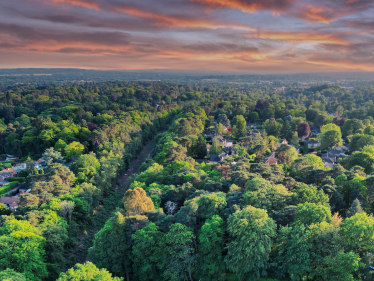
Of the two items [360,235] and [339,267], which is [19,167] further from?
[360,235]

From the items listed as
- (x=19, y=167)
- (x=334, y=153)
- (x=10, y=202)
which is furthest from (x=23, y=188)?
(x=334, y=153)

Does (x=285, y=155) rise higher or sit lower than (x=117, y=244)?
higher

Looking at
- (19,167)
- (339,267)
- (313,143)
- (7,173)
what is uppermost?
(339,267)

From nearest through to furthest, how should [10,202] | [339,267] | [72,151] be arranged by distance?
[339,267]
[10,202]
[72,151]

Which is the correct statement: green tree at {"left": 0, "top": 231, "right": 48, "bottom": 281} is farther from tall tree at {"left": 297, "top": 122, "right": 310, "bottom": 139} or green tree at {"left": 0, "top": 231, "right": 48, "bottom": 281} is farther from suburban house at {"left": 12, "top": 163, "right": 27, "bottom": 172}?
tall tree at {"left": 297, "top": 122, "right": 310, "bottom": 139}

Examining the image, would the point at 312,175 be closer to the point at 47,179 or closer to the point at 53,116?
the point at 47,179

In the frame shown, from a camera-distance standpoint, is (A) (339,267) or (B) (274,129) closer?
(A) (339,267)

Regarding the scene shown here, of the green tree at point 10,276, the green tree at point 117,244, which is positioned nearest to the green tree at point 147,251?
the green tree at point 117,244
